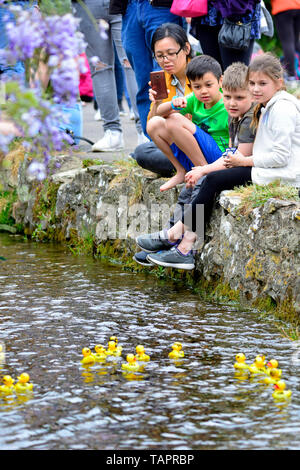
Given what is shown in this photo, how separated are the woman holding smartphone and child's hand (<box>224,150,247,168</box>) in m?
0.84

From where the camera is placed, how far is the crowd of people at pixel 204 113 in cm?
512

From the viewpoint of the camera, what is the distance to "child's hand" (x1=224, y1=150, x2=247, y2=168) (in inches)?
207

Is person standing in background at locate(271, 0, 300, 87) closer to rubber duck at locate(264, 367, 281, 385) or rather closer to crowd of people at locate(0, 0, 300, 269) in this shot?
crowd of people at locate(0, 0, 300, 269)

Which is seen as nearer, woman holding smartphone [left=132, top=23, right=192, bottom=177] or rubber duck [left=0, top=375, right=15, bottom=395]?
rubber duck [left=0, top=375, right=15, bottom=395]

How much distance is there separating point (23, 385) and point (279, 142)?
7.49 ft

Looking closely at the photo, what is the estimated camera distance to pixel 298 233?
471 centimetres

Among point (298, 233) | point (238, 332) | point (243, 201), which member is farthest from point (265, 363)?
point (243, 201)

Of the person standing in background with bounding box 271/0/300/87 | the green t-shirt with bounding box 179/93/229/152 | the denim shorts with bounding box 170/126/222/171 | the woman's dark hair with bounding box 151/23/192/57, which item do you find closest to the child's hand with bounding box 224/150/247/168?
the denim shorts with bounding box 170/126/222/171

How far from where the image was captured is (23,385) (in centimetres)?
366

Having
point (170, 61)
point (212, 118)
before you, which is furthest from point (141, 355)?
point (170, 61)

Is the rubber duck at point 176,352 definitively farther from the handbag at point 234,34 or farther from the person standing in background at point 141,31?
the person standing in background at point 141,31

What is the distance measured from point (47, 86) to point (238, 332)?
73.7 inches

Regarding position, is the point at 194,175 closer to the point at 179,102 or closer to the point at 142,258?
the point at 179,102

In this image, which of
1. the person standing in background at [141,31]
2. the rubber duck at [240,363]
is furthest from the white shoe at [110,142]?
the rubber duck at [240,363]
